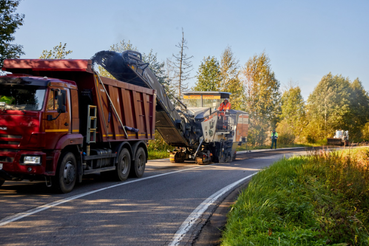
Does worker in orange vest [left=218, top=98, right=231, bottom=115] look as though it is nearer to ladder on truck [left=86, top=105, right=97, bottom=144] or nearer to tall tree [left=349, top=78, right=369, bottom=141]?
ladder on truck [left=86, top=105, right=97, bottom=144]

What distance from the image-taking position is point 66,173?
788 cm

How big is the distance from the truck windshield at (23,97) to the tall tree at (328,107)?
141 feet

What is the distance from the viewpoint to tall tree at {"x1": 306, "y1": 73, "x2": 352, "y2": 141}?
48.4m

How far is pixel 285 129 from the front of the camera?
39.8 metres

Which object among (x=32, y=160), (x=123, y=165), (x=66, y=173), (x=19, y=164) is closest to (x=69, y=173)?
(x=66, y=173)

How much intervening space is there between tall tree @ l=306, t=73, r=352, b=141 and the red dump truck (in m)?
40.0

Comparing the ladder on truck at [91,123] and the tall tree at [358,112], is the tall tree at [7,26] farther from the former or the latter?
the tall tree at [358,112]

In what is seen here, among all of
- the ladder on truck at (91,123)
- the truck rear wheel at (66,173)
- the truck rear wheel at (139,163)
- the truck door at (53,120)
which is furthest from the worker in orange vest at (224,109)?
the truck door at (53,120)

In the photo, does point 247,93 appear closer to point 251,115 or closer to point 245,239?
point 251,115

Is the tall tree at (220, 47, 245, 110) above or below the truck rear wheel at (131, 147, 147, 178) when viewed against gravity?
above

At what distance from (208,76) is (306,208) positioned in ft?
81.3

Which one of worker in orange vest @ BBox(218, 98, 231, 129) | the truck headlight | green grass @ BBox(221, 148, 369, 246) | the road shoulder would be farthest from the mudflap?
the truck headlight

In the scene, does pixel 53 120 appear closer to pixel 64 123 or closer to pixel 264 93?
pixel 64 123

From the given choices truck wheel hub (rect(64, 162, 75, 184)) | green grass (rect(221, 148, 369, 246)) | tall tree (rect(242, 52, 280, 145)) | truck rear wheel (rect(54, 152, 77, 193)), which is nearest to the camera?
green grass (rect(221, 148, 369, 246))
